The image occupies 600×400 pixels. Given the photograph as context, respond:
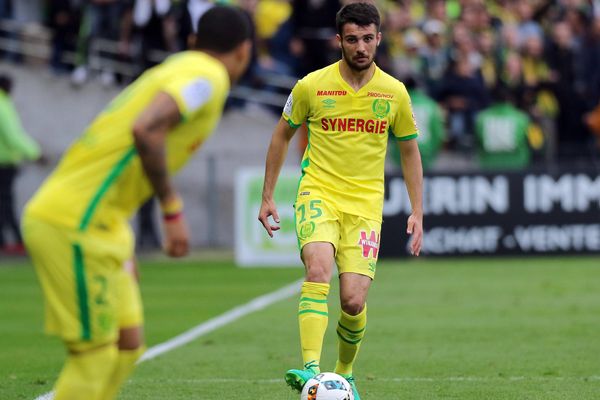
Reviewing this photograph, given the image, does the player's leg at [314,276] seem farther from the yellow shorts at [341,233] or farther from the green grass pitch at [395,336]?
the green grass pitch at [395,336]

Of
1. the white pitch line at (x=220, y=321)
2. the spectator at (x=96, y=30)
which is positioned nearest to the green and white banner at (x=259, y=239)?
the white pitch line at (x=220, y=321)

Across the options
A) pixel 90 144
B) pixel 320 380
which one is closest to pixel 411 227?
pixel 320 380

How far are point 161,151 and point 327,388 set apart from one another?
256 cm

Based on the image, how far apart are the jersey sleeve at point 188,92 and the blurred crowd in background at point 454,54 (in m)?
15.2

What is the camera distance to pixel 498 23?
77.5 ft

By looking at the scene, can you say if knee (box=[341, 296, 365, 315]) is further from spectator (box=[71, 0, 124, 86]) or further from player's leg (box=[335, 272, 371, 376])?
spectator (box=[71, 0, 124, 86])

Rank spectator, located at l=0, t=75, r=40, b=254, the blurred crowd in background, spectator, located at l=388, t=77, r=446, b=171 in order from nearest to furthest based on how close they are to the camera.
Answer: spectator, located at l=388, t=77, r=446, b=171 → spectator, located at l=0, t=75, r=40, b=254 → the blurred crowd in background

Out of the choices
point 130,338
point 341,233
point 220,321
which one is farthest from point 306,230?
point 220,321

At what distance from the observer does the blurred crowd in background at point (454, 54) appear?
866 inches

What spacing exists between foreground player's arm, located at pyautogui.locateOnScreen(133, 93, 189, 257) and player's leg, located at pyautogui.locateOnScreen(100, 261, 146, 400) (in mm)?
319

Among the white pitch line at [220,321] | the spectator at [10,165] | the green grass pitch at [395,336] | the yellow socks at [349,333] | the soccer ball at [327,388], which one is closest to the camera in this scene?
the soccer ball at [327,388]

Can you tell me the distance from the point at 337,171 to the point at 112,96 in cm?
1571

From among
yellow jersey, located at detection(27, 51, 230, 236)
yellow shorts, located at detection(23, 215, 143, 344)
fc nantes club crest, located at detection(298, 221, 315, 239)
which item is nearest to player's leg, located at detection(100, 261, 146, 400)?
yellow shorts, located at detection(23, 215, 143, 344)

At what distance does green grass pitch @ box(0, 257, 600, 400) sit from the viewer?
31.0 feet
